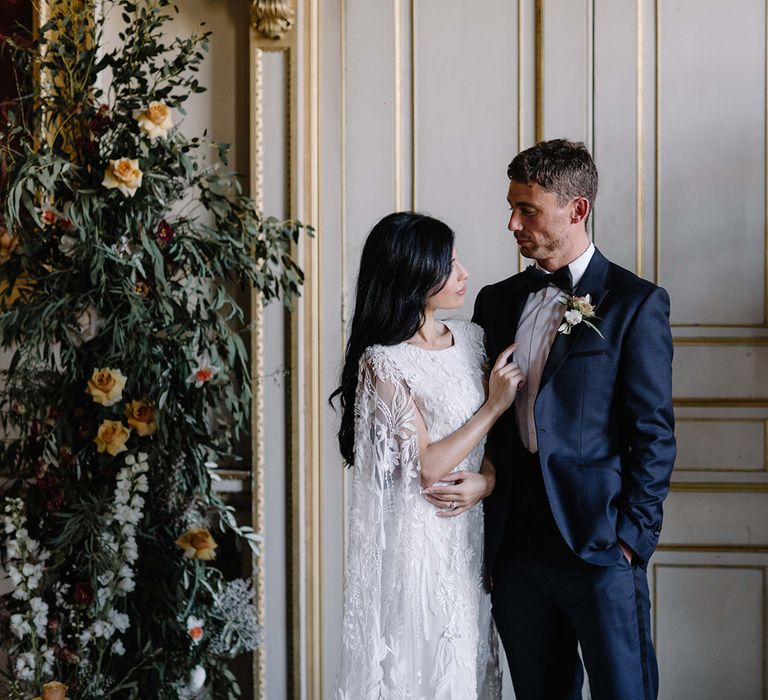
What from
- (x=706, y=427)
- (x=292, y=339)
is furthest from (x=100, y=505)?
(x=706, y=427)

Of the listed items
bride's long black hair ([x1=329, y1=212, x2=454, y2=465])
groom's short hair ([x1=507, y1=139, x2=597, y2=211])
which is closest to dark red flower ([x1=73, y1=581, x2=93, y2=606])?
bride's long black hair ([x1=329, y1=212, x2=454, y2=465])

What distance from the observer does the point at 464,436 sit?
2.08 metres

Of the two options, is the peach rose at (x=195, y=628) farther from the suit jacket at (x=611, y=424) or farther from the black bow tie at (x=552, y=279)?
the black bow tie at (x=552, y=279)

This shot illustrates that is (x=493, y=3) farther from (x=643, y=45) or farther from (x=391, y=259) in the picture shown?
(x=391, y=259)

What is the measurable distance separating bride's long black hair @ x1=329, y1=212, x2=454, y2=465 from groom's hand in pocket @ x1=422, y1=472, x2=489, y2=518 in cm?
36

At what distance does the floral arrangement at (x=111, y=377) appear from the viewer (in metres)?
A: 2.30

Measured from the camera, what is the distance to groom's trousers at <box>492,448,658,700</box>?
82.6 inches

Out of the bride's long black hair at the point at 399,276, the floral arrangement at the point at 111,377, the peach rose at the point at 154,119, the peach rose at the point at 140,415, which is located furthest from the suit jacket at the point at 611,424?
the peach rose at the point at 154,119

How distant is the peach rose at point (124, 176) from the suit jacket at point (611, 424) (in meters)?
1.14

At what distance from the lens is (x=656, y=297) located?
2125 millimetres

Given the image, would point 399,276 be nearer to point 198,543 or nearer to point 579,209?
point 579,209

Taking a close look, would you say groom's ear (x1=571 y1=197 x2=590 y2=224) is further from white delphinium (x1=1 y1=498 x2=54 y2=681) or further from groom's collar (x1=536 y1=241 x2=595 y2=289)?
white delphinium (x1=1 y1=498 x2=54 y2=681)

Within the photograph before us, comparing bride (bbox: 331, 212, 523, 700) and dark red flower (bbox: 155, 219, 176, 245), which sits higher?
dark red flower (bbox: 155, 219, 176, 245)

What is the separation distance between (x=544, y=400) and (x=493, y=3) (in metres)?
1.62
